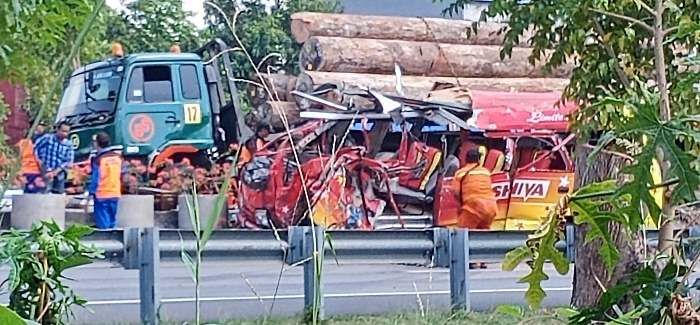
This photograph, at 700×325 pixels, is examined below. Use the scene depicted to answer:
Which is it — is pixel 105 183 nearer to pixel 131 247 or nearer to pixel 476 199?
pixel 476 199

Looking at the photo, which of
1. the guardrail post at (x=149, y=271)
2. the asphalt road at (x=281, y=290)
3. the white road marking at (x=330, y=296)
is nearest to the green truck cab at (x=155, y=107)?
the asphalt road at (x=281, y=290)

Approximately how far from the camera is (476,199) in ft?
54.5

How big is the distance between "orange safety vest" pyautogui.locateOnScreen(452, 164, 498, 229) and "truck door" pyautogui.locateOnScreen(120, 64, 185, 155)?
4.72 metres

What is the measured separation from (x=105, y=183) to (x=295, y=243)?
1149 centimetres

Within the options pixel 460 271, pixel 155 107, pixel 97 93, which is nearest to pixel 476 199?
pixel 155 107

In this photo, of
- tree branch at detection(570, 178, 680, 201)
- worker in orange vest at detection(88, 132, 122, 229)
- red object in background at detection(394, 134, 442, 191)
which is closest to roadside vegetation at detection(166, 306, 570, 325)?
tree branch at detection(570, 178, 680, 201)

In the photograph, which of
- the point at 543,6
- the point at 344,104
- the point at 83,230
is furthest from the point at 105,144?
the point at 83,230

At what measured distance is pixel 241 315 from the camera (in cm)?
820

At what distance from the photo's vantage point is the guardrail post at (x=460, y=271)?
27.5 feet

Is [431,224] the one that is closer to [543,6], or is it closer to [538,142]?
[538,142]

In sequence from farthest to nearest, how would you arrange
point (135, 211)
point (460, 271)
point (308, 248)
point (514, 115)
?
point (514, 115) → point (135, 211) → point (460, 271) → point (308, 248)

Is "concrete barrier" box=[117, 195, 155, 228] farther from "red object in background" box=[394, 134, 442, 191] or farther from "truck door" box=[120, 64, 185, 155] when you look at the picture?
"red object in background" box=[394, 134, 442, 191]

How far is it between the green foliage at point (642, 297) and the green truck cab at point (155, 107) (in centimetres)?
1665

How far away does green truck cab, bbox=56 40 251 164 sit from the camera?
1870 cm
